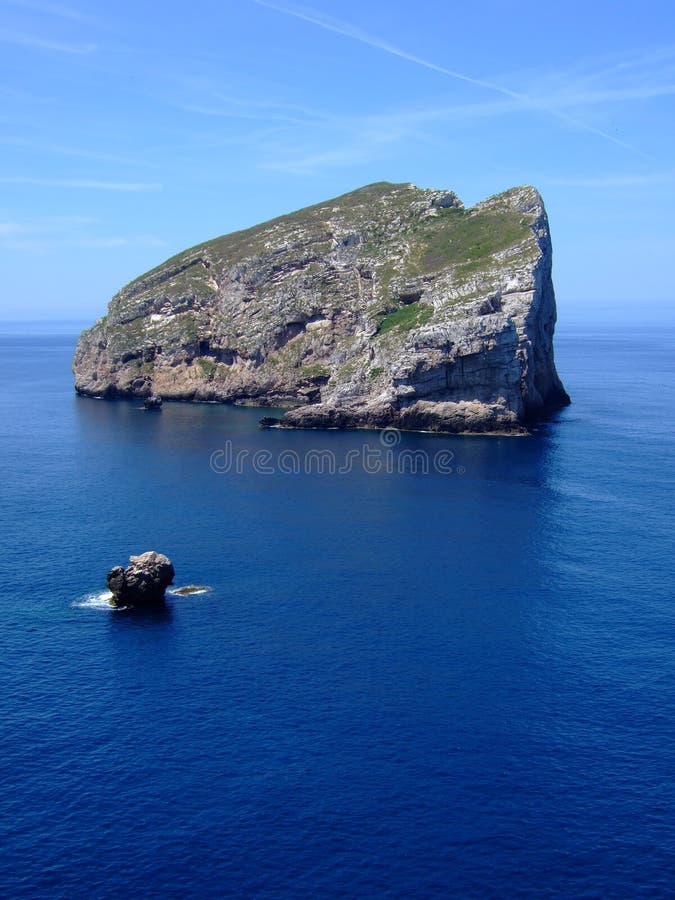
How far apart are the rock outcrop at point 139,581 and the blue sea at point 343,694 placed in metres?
2.02

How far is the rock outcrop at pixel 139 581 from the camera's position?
299 ft

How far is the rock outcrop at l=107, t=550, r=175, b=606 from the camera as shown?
91188 mm

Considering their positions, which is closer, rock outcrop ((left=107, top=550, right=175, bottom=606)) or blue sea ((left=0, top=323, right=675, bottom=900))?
blue sea ((left=0, top=323, right=675, bottom=900))

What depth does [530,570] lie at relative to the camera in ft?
327

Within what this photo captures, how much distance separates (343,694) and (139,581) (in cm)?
2931

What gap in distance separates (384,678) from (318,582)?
76.7ft

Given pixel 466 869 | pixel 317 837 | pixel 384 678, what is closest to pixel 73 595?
pixel 384 678

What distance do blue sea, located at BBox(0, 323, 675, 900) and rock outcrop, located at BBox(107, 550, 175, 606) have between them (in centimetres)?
202

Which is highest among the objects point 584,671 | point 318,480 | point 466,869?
point 318,480

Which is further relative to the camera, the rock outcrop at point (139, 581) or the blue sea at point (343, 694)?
the rock outcrop at point (139, 581)

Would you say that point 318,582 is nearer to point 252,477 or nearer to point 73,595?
point 73,595

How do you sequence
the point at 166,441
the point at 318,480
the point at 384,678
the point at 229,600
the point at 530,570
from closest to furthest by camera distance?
the point at 384,678, the point at 229,600, the point at 530,570, the point at 318,480, the point at 166,441

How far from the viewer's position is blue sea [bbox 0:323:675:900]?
5403 cm

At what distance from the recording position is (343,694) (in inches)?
2827
